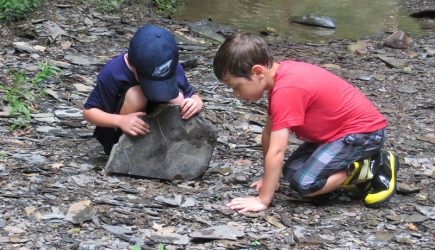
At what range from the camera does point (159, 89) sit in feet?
11.8

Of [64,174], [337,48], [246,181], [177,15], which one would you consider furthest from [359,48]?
[64,174]

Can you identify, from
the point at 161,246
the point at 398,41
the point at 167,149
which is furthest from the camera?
the point at 398,41

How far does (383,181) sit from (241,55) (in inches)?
44.9

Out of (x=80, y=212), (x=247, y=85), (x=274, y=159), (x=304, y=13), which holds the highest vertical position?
(x=247, y=85)

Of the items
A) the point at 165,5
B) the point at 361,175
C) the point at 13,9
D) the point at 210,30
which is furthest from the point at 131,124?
→ the point at 165,5

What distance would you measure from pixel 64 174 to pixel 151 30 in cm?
99

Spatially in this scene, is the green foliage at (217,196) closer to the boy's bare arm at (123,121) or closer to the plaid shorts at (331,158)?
the plaid shorts at (331,158)

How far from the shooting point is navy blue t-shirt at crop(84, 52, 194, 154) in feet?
12.2

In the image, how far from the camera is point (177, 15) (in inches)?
383

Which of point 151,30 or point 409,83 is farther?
point 409,83

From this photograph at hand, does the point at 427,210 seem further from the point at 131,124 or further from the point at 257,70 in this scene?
the point at 131,124

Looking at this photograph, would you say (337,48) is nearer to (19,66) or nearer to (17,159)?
(19,66)

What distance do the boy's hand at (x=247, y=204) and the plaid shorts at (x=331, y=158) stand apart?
0.28m

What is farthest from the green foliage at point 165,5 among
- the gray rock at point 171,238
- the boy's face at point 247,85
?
the gray rock at point 171,238
